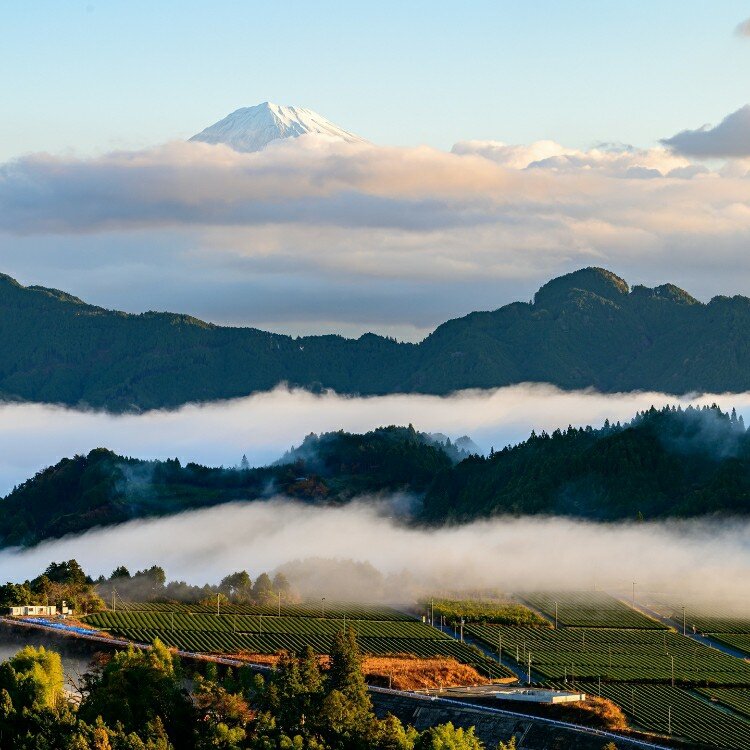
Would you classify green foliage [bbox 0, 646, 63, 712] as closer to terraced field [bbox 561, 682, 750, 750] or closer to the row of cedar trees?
the row of cedar trees

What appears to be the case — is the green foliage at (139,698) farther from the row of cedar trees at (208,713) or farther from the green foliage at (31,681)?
the green foliage at (31,681)

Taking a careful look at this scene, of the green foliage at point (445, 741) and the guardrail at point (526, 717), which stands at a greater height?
the green foliage at point (445, 741)

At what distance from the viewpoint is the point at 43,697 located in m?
159

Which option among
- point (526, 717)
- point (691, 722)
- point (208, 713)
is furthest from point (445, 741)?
point (691, 722)

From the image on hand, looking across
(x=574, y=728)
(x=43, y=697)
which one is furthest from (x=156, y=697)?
(x=574, y=728)

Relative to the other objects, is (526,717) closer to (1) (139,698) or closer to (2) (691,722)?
(2) (691,722)

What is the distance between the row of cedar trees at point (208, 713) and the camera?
449 ft

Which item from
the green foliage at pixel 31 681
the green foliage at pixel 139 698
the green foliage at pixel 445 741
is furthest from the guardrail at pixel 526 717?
the green foliage at pixel 31 681

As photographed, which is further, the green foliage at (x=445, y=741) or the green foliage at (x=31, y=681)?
the green foliage at (x=31, y=681)

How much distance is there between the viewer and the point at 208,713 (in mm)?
148750

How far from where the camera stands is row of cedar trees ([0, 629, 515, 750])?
137m

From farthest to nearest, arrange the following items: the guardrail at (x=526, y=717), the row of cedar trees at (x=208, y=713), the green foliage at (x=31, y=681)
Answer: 1. the guardrail at (x=526, y=717)
2. the green foliage at (x=31, y=681)
3. the row of cedar trees at (x=208, y=713)

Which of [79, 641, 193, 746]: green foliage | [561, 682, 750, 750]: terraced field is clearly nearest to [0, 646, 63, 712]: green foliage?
[79, 641, 193, 746]: green foliage

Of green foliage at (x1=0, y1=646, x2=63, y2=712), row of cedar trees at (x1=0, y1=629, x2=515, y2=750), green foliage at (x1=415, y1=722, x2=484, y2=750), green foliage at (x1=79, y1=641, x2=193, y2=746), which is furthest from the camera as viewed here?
green foliage at (x1=0, y1=646, x2=63, y2=712)
